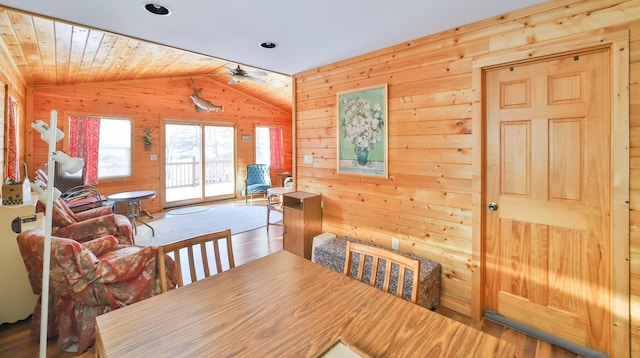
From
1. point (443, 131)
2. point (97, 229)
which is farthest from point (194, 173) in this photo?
point (443, 131)

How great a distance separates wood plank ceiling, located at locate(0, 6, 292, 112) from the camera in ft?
9.77

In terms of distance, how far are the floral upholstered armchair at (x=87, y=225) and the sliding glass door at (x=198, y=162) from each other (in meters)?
3.55

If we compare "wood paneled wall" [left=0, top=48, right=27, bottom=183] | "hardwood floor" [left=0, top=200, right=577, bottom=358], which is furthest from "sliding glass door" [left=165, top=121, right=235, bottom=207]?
"hardwood floor" [left=0, top=200, right=577, bottom=358]

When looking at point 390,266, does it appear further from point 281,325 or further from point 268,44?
point 268,44

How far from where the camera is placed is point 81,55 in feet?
13.1

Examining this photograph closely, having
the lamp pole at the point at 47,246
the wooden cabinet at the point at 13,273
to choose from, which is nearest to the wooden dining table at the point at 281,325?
the lamp pole at the point at 47,246

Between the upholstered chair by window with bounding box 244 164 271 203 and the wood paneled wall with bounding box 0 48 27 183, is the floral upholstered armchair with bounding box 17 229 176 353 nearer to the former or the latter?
the wood paneled wall with bounding box 0 48 27 183

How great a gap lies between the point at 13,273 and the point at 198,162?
16.8ft

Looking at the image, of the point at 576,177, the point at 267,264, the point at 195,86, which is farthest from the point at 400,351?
the point at 195,86

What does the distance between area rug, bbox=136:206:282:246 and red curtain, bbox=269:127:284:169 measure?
7.22ft

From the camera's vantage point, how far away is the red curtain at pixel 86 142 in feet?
17.7

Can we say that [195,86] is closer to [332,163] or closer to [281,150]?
[281,150]

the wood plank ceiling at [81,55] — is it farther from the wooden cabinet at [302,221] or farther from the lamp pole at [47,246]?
the wooden cabinet at [302,221]

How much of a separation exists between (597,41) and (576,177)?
33.4 inches
